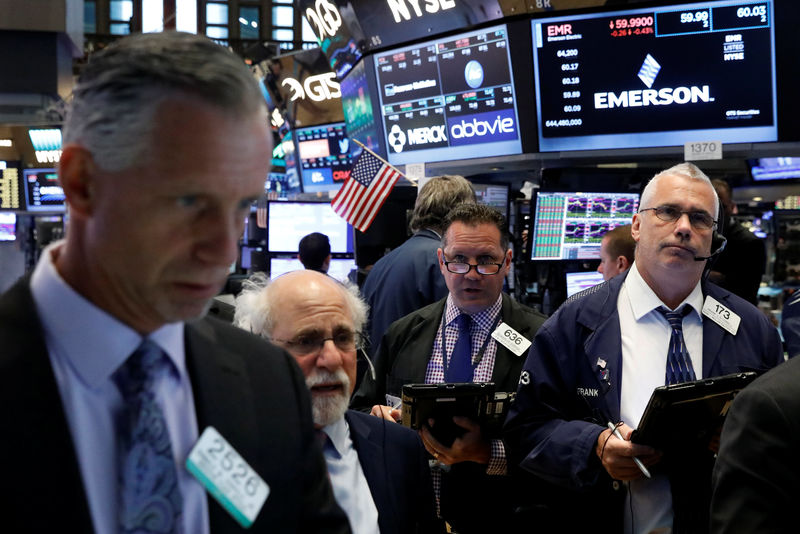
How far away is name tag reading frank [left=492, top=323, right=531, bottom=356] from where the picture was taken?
9.69 ft

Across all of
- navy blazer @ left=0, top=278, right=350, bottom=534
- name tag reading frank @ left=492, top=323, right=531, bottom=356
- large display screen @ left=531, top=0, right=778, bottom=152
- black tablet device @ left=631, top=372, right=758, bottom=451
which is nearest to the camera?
navy blazer @ left=0, top=278, right=350, bottom=534

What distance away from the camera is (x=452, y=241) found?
10.5 feet

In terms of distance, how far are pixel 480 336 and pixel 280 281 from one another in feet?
3.21

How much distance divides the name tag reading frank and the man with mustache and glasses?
0.89ft

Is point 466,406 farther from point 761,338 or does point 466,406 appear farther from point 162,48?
point 162,48

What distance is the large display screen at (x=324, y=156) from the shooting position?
32.7 feet

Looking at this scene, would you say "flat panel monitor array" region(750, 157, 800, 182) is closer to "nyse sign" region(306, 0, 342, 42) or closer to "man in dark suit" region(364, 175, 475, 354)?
"nyse sign" region(306, 0, 342, 42)

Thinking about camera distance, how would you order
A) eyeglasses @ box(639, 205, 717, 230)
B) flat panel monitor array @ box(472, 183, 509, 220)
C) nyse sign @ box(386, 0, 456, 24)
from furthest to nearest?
flat panel monitor array @ box(472, 183, 509, 220)
nyse sign @ box(386, 0, 456, 24)
eyeglasses @ box(639, 205, 717, 230)

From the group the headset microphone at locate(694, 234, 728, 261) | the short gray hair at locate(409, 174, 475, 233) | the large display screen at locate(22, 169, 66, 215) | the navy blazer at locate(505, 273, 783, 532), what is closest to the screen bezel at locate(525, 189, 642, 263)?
the short gray hair at locate(409, 174, 475, 233)

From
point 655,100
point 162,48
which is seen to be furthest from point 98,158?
point 655,100

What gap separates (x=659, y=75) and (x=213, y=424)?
174 inches

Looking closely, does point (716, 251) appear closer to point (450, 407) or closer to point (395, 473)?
point (450, 407)

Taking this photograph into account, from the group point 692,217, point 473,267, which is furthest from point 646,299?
point 473,267

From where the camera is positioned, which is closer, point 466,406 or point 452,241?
point 466,406
